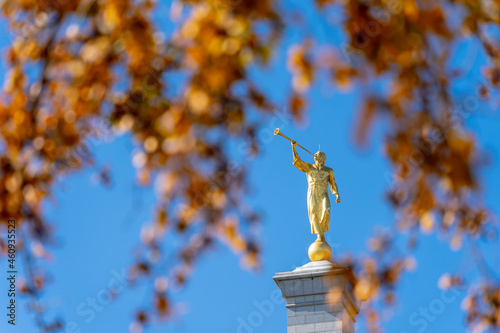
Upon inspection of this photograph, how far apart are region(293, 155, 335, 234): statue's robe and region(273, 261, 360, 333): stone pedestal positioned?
1127 millimetres

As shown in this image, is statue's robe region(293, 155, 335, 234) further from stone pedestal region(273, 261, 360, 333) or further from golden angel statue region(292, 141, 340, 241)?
stone pedestal region(273, 261, 360, 333)

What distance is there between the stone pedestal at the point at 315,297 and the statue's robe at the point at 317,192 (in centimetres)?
113

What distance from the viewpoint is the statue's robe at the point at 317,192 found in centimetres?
1575

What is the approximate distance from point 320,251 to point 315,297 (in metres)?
1.02

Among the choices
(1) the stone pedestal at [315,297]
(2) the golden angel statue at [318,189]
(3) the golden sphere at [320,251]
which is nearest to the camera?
(1) the stone pedestal at [315,297]

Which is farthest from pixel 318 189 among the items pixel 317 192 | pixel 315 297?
pixel 315 297

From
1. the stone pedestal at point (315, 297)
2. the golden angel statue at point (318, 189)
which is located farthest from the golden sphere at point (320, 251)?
the stone pedestal at point (315, 297)

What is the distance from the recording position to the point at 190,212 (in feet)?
13.5

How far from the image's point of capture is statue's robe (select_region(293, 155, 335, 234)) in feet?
51.7

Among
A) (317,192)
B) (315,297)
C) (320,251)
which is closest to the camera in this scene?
(315,297)

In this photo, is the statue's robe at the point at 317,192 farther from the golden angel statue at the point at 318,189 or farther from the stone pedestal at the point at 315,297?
the stone pedestal at the point at 315,297

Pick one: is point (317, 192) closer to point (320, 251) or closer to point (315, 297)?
point (320, 251)

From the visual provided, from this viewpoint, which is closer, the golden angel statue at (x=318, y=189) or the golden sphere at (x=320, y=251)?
the golden sphere at (x=320, y=251)

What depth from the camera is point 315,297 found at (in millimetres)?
14711
